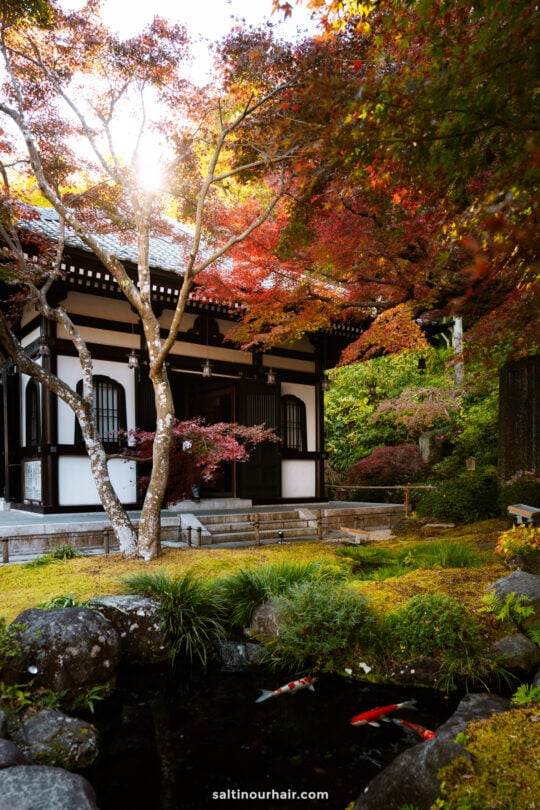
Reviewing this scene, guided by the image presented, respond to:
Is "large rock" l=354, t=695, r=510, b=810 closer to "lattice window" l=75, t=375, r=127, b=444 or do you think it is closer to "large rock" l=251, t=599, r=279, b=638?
"large rock" l=251, t=599, r=279, b=638

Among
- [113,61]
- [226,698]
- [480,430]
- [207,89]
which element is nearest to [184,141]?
[207,89]

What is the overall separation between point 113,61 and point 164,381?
4.56m

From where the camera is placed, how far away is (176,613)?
489 cm

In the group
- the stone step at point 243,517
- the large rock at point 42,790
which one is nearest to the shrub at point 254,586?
the large rock at point 42,790

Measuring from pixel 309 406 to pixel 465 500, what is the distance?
4844 millimetres

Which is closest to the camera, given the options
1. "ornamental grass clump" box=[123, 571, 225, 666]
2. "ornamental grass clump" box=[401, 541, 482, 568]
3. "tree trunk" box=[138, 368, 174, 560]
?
"ornamental grass clump" box=[123, 571, 225, 666]

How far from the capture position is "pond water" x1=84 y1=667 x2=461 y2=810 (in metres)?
3.12

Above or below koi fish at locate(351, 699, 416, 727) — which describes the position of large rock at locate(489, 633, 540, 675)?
above

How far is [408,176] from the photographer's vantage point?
4258mm

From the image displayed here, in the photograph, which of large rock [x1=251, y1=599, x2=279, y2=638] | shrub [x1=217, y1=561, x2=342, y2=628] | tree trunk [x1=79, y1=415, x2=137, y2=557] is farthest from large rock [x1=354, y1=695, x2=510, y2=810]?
tree trunk [x1=79, y1=415, x2=137, y2=557]

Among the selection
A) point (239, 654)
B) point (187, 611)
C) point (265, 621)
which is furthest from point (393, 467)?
point (187, 611)

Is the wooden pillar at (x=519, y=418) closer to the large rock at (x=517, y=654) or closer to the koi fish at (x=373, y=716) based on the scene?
the large rock at (x=517, y=654)

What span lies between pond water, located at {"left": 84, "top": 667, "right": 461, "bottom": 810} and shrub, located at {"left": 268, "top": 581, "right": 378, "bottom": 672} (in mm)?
190

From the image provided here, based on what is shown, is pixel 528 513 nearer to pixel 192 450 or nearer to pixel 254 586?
pixel 254 586
